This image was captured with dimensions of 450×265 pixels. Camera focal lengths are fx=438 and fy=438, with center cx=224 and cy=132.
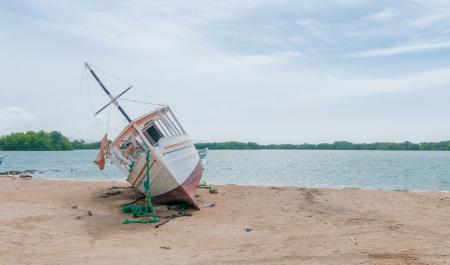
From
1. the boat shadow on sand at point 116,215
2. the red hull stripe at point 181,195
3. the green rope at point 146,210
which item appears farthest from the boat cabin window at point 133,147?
the green rope at point 146,210

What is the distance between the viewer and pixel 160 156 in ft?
44.4

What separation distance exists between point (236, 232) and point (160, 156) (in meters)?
3.92

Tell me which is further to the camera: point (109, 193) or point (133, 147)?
point (109, 193)

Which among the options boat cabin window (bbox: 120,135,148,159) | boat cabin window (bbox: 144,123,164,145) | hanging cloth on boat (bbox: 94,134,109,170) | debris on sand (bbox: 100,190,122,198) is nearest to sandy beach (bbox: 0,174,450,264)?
debris on sand (bbox: 100,190,122,198)

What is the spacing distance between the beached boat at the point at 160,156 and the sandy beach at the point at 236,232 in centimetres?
80

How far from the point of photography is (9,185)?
20.5 m

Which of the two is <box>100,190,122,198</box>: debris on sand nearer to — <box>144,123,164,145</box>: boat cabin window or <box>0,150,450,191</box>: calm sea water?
Answer: <box>144,123,164,145</box>: boat cabin window

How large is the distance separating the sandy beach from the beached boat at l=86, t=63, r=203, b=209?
796 millimetres

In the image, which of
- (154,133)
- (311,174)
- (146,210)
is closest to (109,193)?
(154,133)

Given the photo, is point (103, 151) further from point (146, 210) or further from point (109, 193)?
point (146, 210)

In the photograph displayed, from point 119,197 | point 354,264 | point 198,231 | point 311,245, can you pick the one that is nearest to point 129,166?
point 119,197

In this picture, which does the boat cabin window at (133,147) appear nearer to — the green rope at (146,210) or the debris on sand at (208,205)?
the green rope at (146,210)

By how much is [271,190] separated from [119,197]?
689 cm

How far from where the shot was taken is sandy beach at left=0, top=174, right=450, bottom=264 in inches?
328
